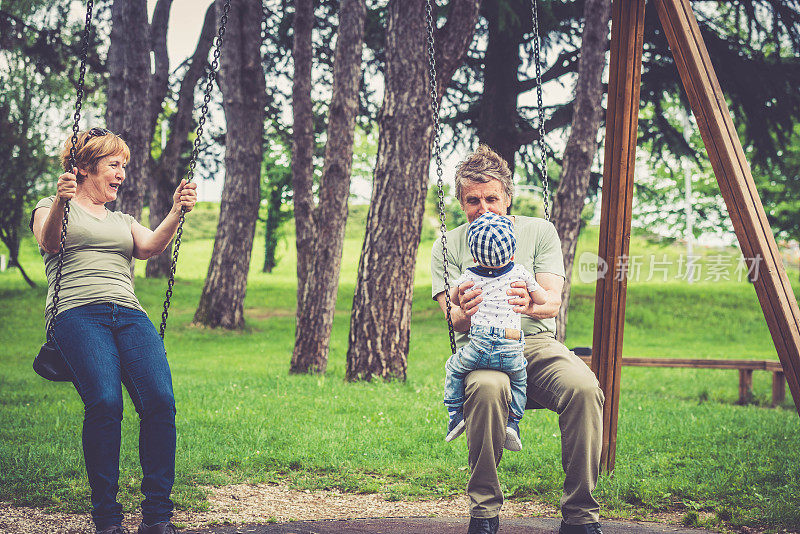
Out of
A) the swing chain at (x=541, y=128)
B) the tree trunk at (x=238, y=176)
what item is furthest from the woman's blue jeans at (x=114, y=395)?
the tree trunk at (x=238, y=176)

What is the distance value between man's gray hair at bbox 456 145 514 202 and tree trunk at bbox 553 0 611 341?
22.5 ft

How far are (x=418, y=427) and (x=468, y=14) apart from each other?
4.74 meters

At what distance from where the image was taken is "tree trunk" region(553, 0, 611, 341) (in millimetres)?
10523

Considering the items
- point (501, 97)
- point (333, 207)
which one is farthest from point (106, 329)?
point (501, 97)

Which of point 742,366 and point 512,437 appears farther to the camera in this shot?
point 742,366

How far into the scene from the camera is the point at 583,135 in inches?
415

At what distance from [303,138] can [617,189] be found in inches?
369

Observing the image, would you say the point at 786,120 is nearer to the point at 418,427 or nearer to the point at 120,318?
the point at 418,427

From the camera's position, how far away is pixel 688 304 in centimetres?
2192

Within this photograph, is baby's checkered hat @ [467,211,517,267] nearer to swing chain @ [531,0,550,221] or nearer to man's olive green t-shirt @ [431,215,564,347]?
man's olive green t-shirt @ [431,215,564,347]

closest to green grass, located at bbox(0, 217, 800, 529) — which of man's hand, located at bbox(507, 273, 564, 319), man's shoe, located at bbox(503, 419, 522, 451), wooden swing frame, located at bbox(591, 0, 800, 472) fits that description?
wooden swing frame, located at bbox(591, 0, 800, 472)

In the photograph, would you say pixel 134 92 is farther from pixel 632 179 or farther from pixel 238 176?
pixel 632 179

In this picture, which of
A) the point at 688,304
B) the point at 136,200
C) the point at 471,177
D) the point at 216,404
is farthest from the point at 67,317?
the point at 688,304

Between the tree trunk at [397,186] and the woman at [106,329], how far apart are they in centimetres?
464
